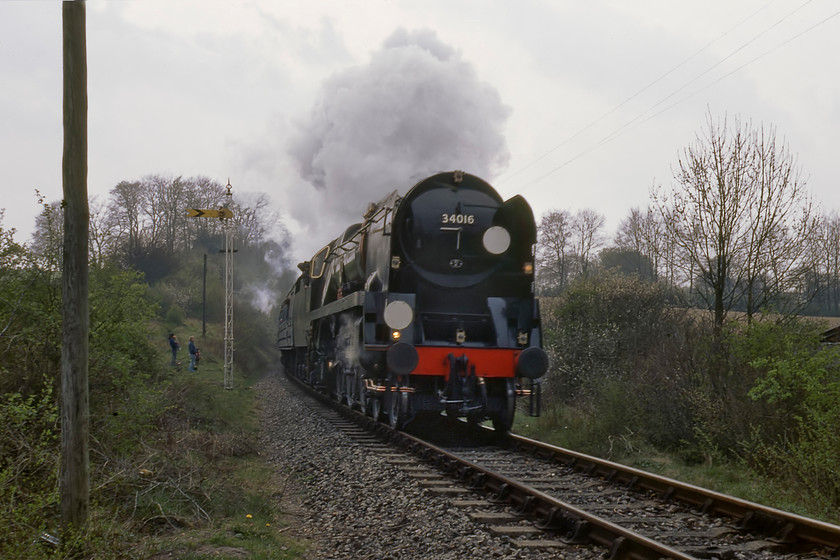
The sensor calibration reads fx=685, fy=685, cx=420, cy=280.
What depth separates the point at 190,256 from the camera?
160 ft

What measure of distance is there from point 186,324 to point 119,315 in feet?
112

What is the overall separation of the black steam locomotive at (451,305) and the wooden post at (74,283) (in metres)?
4.80

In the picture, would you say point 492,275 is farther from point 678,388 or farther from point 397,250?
point 678,388

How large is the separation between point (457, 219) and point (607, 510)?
5189 mm

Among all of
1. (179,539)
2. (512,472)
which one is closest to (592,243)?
(512,472)

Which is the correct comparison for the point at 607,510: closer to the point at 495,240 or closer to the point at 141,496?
the point at 141,496

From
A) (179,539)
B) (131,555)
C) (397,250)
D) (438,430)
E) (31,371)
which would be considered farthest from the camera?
(438,430)

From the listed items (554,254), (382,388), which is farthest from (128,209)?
(382,388)

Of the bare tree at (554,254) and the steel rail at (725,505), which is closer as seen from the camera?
the steel rail at (725,505)

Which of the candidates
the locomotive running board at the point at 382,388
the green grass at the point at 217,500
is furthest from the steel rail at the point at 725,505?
the green grass at the point at 217,500

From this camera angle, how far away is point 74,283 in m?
4.86

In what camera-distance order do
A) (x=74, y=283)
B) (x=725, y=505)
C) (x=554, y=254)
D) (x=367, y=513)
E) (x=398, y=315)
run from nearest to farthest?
(x=74, y=283), (x=725, y=505), (x=367, y=513), (x=398, y=315), (x=554, y=254)

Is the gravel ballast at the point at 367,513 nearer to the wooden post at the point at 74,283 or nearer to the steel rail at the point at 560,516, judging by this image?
the steel rail at the point at 560,516

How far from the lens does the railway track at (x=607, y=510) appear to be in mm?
4852
